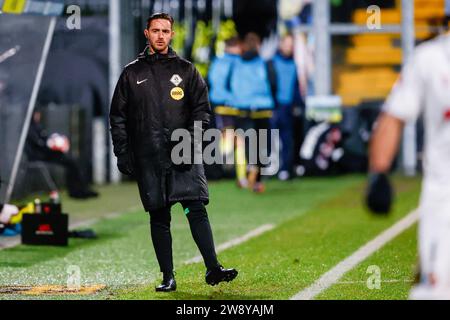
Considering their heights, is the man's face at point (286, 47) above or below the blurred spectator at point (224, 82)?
above

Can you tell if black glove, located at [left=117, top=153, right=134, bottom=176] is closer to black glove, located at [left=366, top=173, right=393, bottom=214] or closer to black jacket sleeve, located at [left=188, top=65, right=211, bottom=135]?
black jacket sleeve, located at [left=188, top=65, right=211, bottom=135]

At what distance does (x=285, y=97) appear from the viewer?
22938mm

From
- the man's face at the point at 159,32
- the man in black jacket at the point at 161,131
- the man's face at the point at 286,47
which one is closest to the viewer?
the man's face at the point at 159,32

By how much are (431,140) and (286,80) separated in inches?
632

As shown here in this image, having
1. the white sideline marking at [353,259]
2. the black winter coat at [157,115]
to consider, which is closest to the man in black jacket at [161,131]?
the black winter coat at [157,115]

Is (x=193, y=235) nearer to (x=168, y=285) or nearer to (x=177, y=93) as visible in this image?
(x=168, y=285)

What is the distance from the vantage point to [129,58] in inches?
969

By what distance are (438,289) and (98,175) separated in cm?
1794

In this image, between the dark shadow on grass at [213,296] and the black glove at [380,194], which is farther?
the dark shadow on grass at [213,296]

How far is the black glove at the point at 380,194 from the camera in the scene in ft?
22.8

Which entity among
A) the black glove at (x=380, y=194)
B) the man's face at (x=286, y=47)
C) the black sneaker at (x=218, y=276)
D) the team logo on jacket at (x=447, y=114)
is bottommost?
the black sneaker at (x=218, y=276)

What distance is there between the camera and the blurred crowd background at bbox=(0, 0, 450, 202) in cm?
1962

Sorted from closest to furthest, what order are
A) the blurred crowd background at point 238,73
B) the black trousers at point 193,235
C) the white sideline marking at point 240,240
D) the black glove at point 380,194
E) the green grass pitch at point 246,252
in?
the black glove at point 380,194, the black trousers at point 193,235, the green grass pitch at point 246,252, the white sideline marking at point 240,240, the blurred crowd background at point 238,73

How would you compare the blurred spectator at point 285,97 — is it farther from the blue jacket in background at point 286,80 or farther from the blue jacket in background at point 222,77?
the blue jacket in background at point 222,77
